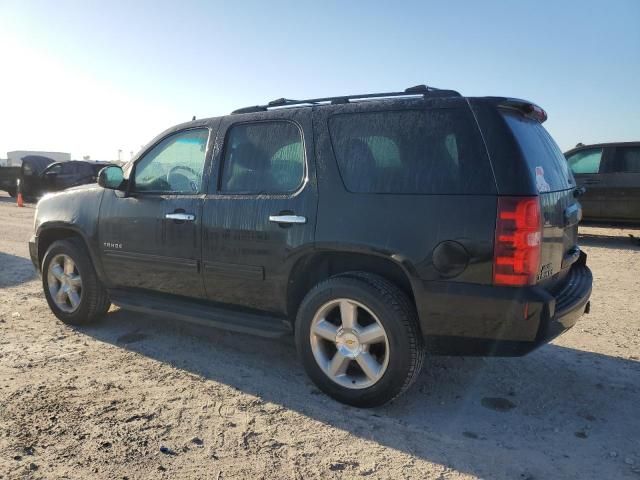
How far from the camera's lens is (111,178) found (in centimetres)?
430

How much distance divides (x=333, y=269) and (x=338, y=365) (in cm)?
65

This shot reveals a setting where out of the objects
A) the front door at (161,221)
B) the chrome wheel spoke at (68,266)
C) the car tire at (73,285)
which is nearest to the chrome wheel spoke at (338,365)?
→ the front door at (161,221)

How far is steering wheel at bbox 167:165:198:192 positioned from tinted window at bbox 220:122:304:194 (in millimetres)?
299

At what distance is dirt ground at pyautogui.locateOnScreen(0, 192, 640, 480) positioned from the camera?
2.64m

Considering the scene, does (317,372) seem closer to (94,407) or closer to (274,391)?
(274,391)

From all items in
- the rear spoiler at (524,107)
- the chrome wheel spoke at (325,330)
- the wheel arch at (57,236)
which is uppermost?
the rear spoiler at (524,107)

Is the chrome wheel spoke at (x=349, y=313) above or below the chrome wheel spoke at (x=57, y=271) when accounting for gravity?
above

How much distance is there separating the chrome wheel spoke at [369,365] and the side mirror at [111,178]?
2.48 m

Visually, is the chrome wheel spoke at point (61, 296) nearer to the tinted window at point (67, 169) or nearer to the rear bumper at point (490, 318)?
the rear bumper at point (490, 318)

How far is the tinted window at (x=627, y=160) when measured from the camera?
32.5 feet

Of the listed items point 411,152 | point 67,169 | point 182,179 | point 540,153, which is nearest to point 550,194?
point 540,153

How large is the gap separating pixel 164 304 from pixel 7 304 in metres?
2.37

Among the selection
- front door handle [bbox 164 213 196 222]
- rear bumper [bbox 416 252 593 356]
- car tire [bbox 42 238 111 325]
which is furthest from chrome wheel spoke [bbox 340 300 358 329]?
car tire [bbox 42 238 111 325]

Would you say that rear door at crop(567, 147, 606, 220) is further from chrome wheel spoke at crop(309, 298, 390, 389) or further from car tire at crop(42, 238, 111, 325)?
car tire at crop(42, 238, 111, 325)
